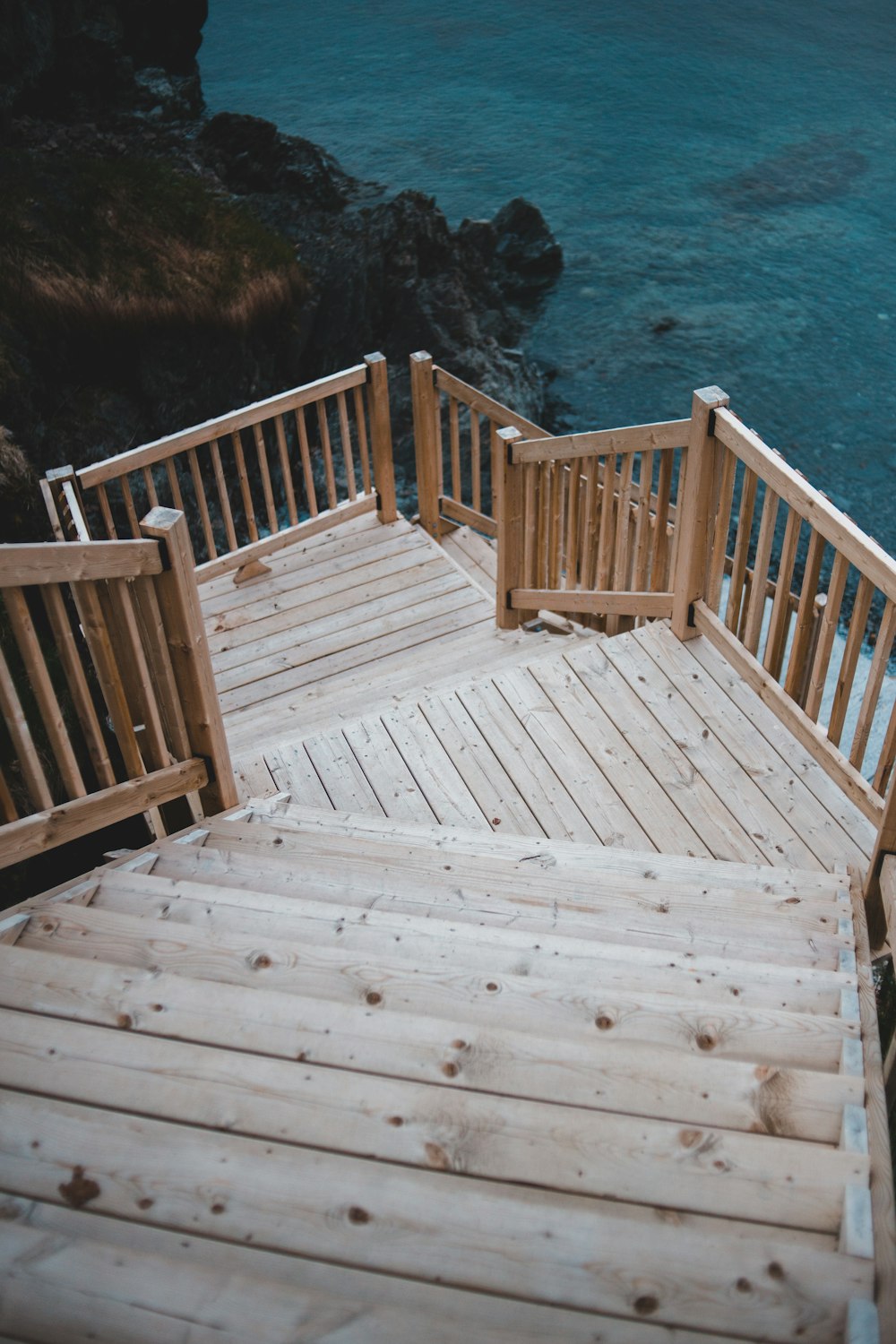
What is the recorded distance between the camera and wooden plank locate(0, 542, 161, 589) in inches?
100

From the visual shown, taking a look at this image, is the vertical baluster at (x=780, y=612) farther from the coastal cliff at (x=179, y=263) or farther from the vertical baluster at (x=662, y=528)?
the coastal cliff at (x=179, y=263)

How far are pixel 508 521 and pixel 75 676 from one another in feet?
9.65

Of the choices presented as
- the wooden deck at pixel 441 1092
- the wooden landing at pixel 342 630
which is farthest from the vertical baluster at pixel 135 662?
the wooden landing at pixel 342 630

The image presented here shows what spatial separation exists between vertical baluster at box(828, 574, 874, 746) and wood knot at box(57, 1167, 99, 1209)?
250 centimetres

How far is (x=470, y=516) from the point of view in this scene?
695cm

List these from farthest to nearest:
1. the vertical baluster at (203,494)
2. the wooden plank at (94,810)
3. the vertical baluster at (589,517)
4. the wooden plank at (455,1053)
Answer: the vertical baluster at (203,494) < the vertical baluster at (589,517) < the wooden plank at (94,810) < the wooden plank at (455,1053)

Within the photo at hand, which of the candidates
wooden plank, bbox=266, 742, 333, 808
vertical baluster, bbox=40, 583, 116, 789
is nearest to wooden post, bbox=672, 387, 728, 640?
wooden plank, bbox=266, 742, 333, 808

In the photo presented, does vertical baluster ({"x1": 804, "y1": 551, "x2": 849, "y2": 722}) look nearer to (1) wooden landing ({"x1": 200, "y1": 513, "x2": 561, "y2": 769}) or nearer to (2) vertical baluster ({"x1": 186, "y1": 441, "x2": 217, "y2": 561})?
(1) wooden landing ({"x1": 200, "y1": 513, "x2": 561, "y2": 769})

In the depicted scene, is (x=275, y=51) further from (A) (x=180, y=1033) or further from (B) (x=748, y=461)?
(A) (x=180, y=1033)

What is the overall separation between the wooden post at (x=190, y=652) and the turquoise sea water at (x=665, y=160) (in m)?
9.65

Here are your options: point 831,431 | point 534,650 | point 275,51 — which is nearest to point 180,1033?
point 534,650

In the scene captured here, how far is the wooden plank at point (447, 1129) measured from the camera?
1.66 m

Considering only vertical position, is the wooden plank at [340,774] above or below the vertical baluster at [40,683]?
below

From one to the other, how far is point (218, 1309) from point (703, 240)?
1822 centimetres
